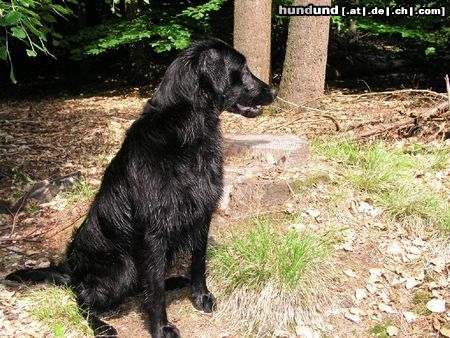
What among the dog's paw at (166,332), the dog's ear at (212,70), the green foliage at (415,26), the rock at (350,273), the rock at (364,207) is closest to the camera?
the dog's ear at (212,70)

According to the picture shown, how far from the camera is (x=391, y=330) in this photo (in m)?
3.02

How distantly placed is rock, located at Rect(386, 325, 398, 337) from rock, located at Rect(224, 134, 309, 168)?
1.76 meters

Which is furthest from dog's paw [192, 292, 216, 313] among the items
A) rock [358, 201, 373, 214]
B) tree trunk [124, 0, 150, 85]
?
tree trunk [124, 0, 150, 85]

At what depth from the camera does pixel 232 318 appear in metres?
3.09

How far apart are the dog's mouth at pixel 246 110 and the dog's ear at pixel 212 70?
0.30m

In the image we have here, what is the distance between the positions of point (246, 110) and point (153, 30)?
7.08 meters

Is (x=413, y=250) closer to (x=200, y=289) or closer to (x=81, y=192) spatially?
(x=200, y=289)

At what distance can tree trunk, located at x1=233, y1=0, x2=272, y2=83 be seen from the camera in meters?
6.37

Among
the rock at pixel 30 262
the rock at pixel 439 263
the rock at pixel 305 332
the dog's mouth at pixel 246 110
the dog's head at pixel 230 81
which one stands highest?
the dog's head at pixel 230 81

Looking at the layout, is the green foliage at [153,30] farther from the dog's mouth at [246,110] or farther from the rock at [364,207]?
the dog's mouth at [246,110]

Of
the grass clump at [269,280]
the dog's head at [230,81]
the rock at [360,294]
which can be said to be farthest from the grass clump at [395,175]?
the dog's head at [230,81]

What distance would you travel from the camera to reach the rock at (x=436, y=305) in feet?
10.2

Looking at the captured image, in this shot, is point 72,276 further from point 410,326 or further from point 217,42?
point 410,326

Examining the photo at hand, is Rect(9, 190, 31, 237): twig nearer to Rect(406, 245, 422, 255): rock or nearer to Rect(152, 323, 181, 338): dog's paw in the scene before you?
Rect(152, 323, 181, 338): dog's paw
